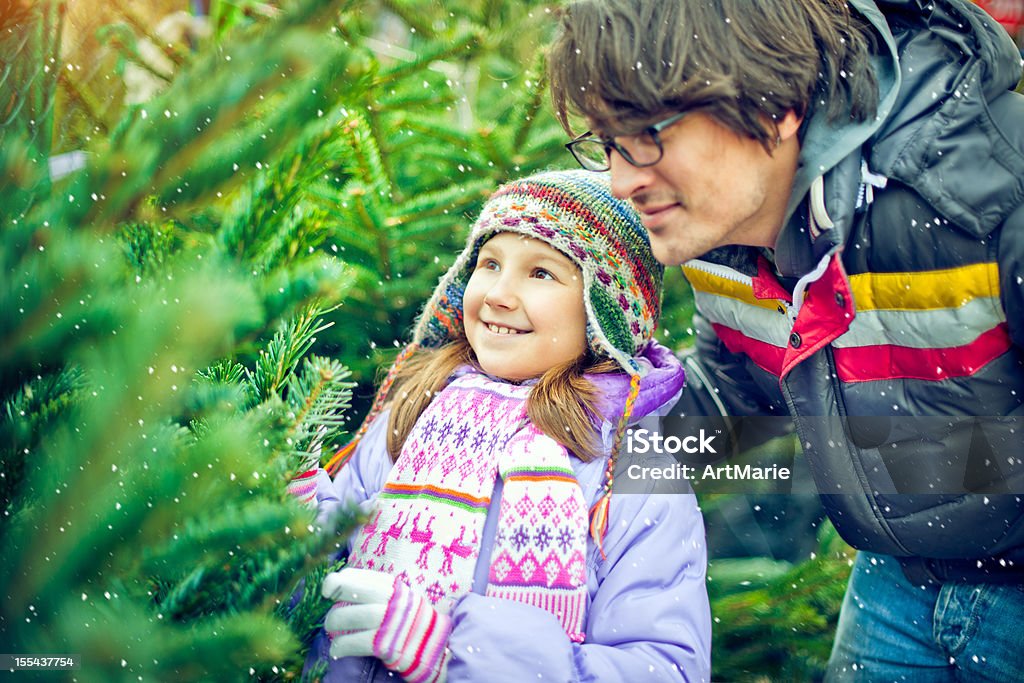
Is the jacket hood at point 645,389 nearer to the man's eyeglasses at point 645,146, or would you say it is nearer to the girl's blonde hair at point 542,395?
the girl's blonde hair at point 542,395

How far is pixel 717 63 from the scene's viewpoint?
1.31 meters

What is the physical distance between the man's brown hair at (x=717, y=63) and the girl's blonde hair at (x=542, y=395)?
502mm

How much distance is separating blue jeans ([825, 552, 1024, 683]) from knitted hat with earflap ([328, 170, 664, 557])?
A: 2.51 ft

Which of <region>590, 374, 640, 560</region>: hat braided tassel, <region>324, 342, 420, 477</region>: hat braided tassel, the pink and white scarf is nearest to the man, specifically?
<region>590, 374, 640, 560</region>: hat braided tassel

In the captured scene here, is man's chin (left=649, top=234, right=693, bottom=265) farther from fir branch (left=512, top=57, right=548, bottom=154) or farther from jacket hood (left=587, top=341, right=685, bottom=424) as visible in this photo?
fir branch (left=512, top=57, right=548, bottom=154)

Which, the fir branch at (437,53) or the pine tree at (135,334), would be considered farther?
the fir branch at (437,53)

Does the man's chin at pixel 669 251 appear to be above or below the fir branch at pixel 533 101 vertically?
below

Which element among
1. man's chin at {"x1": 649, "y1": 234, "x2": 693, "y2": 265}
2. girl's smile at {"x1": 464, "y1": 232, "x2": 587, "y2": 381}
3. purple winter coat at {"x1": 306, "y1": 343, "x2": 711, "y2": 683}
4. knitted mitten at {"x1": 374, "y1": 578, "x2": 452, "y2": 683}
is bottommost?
purple winter coat at {"x1": 306, "y1": 343, "x2": 711, "y2": 683}

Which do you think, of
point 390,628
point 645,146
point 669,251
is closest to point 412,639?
point 390,628

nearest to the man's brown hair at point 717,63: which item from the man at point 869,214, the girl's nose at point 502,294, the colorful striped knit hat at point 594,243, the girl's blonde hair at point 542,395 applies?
the man at point 869,214

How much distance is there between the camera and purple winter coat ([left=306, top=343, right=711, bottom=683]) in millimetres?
1254

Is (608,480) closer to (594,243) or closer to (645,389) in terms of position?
(645,389)

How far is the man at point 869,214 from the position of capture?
131 centimetres

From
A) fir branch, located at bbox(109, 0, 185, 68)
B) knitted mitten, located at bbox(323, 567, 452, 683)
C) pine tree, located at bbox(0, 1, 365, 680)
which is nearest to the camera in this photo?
pine tree, located at bbox(0, 1, 365, 680)
